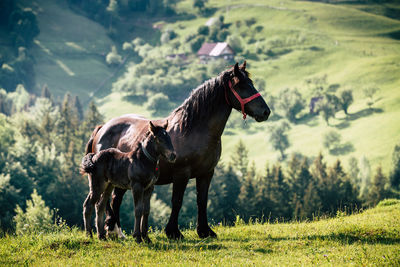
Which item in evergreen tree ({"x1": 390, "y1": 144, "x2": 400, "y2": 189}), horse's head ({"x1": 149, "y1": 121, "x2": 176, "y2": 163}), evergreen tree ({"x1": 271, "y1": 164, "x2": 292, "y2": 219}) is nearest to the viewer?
horse's head ({"x1": 149, "y1": 121, "x2": 176, "y2": 163})

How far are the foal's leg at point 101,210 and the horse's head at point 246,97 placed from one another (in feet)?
13.3

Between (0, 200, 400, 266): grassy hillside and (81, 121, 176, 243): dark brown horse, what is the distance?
0.64 metres

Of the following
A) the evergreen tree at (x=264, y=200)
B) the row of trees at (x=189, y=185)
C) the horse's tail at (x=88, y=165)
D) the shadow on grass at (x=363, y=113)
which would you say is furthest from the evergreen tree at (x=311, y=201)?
the horse's tail at (x=88, y=165)

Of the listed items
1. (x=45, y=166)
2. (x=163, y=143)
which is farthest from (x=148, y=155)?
(x=45, y=166)

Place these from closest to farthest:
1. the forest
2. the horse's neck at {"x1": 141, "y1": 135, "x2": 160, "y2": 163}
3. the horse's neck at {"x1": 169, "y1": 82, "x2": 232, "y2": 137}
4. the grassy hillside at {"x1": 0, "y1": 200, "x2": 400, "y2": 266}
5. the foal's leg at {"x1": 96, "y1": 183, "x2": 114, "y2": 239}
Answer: the grassy hillside at {"x1": 0, "y1": 200, "x2": 400, "y2": 266}
the horse's neck at {"x1": 141, "y1": 135, "x2": 160, "y2": 163}
the foal's leg at {"x1": 96, "y1": 183, "x2": 114, "y2": 239}
the horse's neck at {"x1": 169, "y1": 82, "x2": 232, "y2": 137}
the forest

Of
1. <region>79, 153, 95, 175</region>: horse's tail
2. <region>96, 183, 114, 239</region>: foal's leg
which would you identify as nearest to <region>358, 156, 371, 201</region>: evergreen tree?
<region>96, 183, 114, 239</region>: foal's leg

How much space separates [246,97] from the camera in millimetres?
11367

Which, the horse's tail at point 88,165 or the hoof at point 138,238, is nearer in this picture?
the hoof at point 138,238

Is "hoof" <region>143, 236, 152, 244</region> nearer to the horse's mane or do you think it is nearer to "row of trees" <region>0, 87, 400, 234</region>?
the horse's mane

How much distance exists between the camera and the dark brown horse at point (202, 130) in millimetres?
11250

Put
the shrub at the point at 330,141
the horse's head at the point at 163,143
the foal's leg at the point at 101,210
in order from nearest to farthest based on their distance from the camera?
the horse's head at the point at 163,143 → the foal's leg at the point at 101,210 → the shrub at the point at 330,141

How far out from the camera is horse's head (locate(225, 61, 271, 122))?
37.1 feet

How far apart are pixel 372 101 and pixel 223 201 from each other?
83968 millimetres

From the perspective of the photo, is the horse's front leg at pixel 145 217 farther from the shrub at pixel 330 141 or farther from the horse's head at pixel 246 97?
the shrub at pixel 330 141
